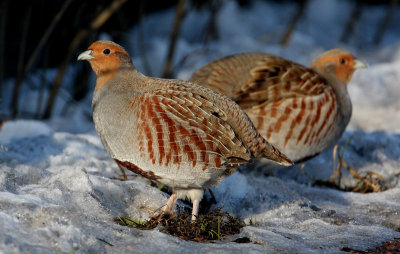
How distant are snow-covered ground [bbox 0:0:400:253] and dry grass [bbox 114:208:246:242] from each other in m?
A: 0.09

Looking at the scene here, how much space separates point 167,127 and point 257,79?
5.51 ft

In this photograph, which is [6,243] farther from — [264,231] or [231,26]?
[231,26]

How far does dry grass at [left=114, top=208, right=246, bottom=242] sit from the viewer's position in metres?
2.79

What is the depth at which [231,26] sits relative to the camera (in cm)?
1005

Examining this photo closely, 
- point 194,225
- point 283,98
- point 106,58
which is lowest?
point 194,225

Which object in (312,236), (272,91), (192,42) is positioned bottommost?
(312,236)

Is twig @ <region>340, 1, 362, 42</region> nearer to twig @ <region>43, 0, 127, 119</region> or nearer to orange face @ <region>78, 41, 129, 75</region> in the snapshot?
twig @ <region>43, 0, 127, 119</region>

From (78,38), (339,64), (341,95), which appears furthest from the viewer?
(78,38)

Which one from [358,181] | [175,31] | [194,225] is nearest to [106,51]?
[194,225]

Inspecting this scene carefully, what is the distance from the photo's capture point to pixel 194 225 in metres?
2.84

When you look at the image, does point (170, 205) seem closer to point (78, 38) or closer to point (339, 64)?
point (339, 64)

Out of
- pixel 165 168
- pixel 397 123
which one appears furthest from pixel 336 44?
pixel 165 168

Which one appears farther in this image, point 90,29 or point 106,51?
point 90,29

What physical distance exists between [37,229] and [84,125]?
4064 mm
